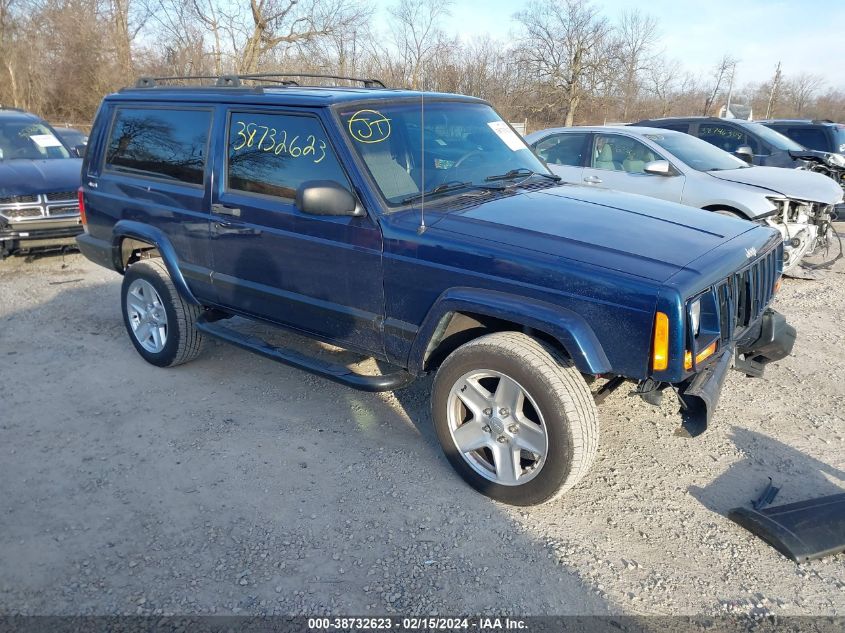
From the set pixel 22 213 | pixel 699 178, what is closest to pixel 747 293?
pixel 699 178

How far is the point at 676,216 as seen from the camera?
11.4ft

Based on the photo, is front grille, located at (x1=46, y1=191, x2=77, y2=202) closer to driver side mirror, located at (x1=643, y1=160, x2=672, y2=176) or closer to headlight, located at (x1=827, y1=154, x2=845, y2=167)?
driver side mirror, located at (x1=643, y1=160, x2=672, y2=176)

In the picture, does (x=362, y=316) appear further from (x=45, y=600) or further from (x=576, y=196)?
(x=45, y=600)

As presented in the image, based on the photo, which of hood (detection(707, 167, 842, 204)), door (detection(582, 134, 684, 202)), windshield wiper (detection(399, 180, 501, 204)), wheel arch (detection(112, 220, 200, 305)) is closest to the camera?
windshield wiper (detection(399, 180, 501, 204))

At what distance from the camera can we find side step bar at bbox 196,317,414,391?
346 cm

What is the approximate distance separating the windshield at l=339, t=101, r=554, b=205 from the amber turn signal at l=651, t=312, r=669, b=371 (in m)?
1.44

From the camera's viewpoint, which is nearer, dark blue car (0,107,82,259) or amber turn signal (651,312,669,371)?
amber turn signal (651,312,669,371)

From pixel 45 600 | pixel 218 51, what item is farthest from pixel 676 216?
pixel 218 51

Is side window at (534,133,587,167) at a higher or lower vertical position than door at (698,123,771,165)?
lower

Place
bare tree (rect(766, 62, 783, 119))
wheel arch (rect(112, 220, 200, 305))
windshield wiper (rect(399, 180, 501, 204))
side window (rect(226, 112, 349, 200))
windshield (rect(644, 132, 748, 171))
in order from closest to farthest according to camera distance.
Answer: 1. windshield wiper (rect(399, 180, 501, 204))
2. side window (rect(226, 112, 349, 200))
3. wheel arch (rect(112, 220, 200, 305))
4. windshield (rect(644, 132, 748, 171))
5. bare tree (rect(766, 62, 783, 119))

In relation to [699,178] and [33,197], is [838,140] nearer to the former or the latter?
[699,178]

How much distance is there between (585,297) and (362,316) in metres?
1.30

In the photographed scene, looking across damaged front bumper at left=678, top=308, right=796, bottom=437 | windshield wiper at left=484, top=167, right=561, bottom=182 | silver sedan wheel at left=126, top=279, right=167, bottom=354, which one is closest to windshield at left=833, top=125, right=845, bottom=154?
damaged front bumper at left=678, top=308, right=796, bottom=437

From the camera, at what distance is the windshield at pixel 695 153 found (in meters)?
7.31
